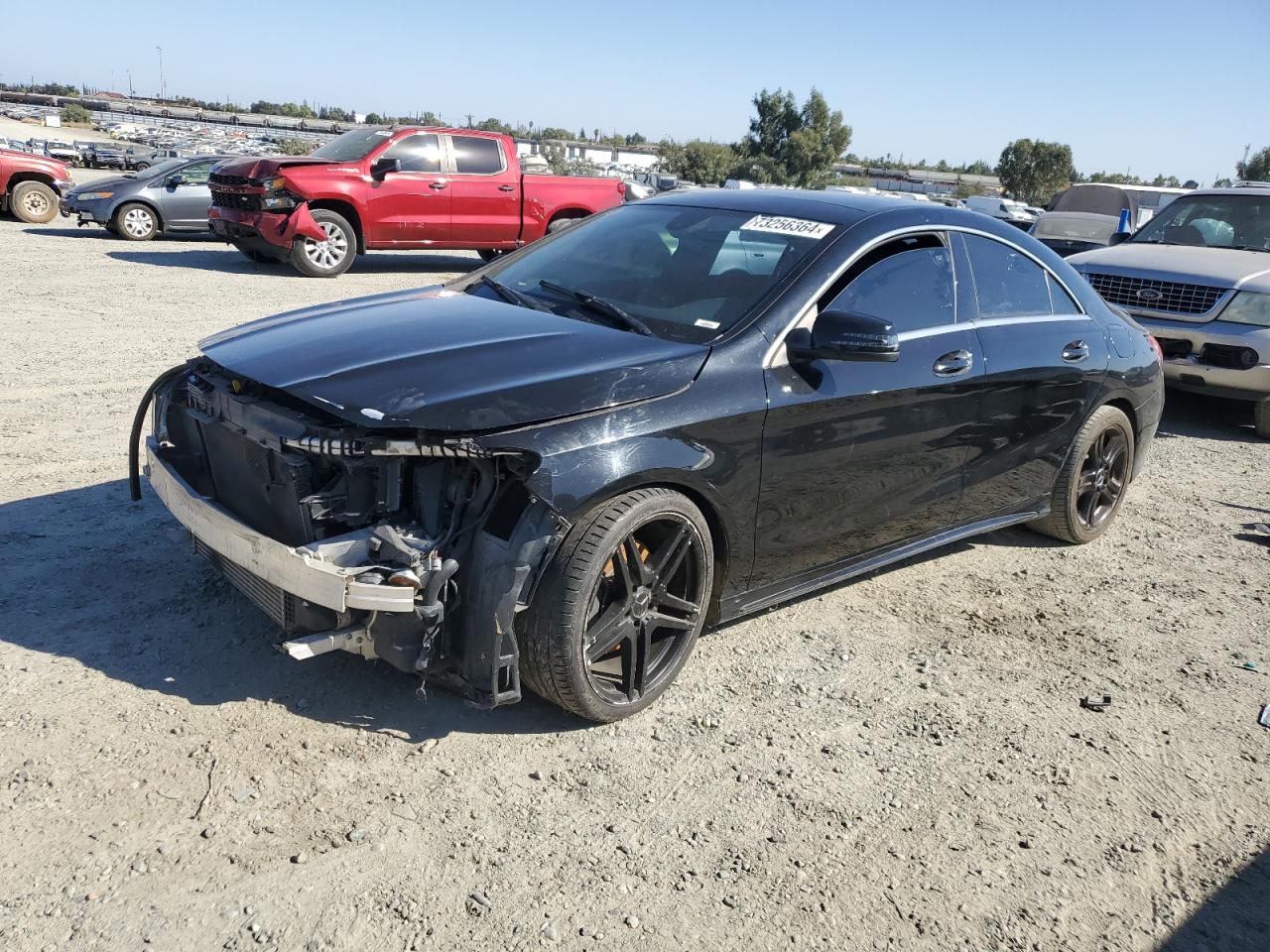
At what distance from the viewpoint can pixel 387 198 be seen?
548 inches

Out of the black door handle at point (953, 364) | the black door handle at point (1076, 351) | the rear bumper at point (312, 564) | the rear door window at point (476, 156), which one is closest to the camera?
the rear bumper at point (312, 564)

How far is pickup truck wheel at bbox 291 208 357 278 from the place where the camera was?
44.1ft

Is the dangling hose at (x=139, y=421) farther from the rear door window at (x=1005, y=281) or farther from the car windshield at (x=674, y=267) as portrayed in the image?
the rear door window at (x=1005, y=281)

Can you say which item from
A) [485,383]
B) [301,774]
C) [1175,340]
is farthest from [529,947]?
[1175,340]

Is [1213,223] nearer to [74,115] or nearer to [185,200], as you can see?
[185,200]

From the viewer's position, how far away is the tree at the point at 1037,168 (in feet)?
220

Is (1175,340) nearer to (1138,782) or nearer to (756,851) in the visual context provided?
(1138,782)

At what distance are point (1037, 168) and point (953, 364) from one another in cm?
7121

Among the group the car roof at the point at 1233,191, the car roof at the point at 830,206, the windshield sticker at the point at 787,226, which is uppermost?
the car roof at the point at 1233,191

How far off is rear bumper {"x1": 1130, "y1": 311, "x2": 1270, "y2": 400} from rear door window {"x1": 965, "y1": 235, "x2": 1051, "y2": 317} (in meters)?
3.94

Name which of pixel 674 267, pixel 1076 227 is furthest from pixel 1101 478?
pixel 1076 227

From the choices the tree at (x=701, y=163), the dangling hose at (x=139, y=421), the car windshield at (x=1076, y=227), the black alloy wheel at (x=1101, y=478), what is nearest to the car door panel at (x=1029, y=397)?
the black alloy wheel at (x=1101, y=478)

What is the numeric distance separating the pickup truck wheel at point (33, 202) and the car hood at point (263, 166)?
22.0 feet

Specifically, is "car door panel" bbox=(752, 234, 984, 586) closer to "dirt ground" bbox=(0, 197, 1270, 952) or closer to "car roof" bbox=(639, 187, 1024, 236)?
"car roof" bbox=(639, 187, 1024, 236)
